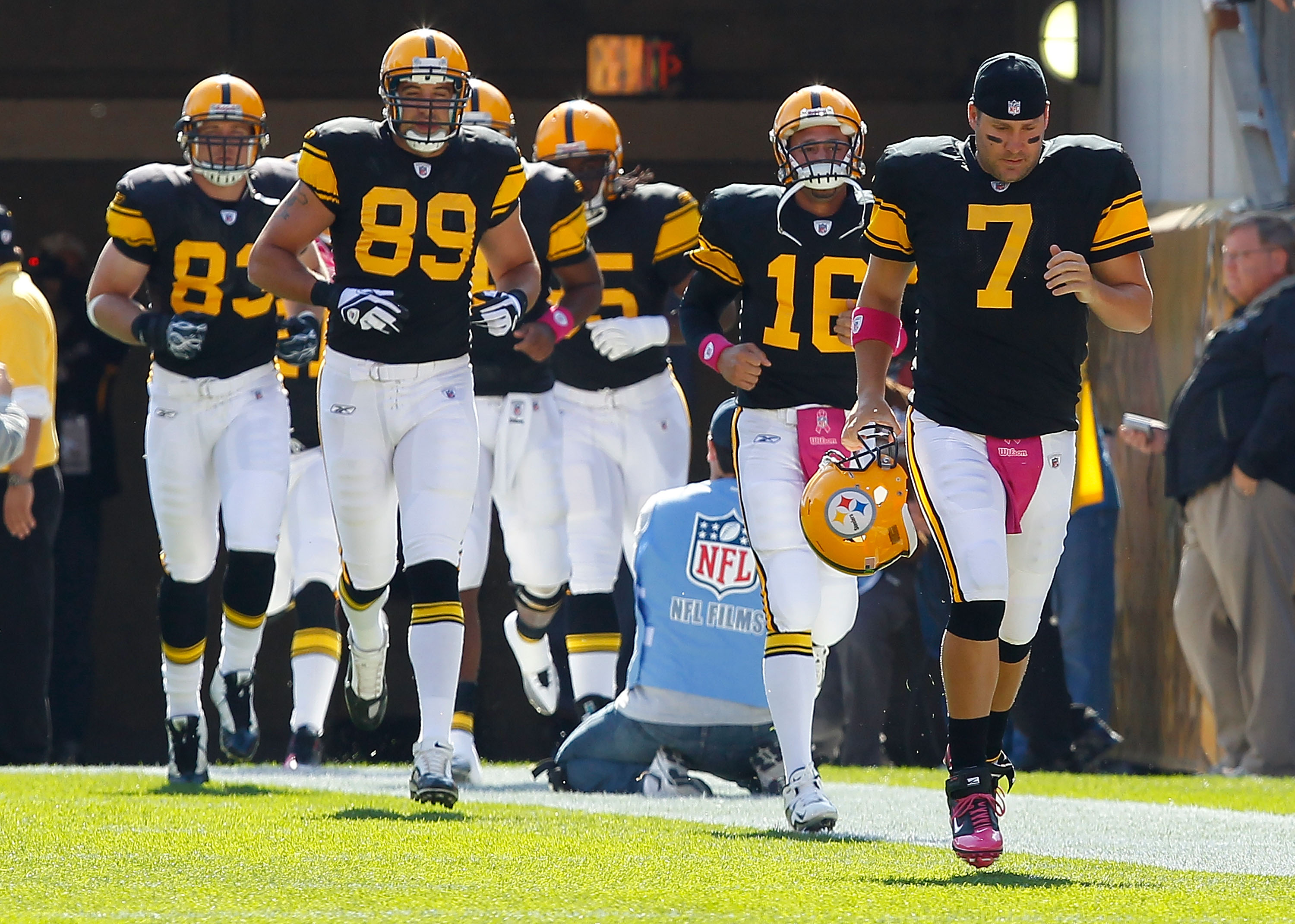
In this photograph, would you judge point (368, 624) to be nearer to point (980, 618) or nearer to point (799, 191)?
point (799, 191)

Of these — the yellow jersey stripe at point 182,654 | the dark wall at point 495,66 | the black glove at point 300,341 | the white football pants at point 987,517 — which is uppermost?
the dark wall at point 495,66

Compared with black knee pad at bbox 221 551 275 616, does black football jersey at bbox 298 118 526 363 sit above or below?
above

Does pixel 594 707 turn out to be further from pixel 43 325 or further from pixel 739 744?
pixel 43 325

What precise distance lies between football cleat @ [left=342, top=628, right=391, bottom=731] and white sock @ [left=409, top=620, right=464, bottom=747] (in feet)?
2.11

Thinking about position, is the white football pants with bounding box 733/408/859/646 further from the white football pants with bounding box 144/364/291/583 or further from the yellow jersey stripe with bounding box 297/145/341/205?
the white football pants with bounding box 144/364/291/583

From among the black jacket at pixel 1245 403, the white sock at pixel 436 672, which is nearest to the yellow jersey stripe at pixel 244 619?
the white sock at pixel 436 672

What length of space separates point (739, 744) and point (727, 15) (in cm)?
528

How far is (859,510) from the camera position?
5.04m

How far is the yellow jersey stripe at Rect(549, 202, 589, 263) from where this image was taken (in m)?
6.64

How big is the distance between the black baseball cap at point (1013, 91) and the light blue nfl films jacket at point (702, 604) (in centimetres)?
223

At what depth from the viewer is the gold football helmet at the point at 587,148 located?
303 inches

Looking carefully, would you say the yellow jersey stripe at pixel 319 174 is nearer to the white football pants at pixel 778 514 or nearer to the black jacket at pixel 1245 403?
the white football pants at pixel 778 514

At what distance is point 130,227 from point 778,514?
2273 millimetres

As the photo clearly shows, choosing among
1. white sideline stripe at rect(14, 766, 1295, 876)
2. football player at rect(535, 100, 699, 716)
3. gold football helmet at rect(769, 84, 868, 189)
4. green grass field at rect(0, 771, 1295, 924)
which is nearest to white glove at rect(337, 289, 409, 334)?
gold football helmet at rect(769, 84, 868, 189)
